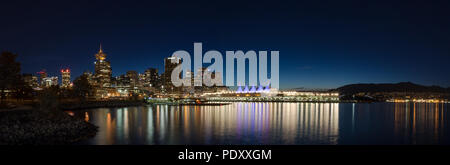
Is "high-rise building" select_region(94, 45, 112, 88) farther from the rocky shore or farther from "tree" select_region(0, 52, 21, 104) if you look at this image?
the rocky shore

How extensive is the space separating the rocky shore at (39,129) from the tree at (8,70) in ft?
50.7

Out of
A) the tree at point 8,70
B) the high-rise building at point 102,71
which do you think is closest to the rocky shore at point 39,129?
the tree at point 8,70

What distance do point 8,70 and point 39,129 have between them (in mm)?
21428

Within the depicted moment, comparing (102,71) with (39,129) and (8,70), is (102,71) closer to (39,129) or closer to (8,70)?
(8,70)

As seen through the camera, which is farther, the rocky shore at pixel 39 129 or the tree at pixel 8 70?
the tree at pixel 8 70

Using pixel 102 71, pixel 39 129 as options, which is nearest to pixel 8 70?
pixel 39 129

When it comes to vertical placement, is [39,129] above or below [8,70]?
below

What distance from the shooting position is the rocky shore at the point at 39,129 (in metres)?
18.5

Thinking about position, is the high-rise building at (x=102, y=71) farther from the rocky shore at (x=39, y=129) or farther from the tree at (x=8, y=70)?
the rocky shore at (x=39, y=129)

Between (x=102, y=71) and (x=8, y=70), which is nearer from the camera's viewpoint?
(x=8, y=70)

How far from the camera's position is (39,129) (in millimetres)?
20734

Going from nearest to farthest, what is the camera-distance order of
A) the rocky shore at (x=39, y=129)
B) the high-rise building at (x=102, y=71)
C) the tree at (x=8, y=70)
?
the rocky shore at (x=39, y=129) < the tree at (x=8, y=70) < the high-rise building at (x=102, y=71)
